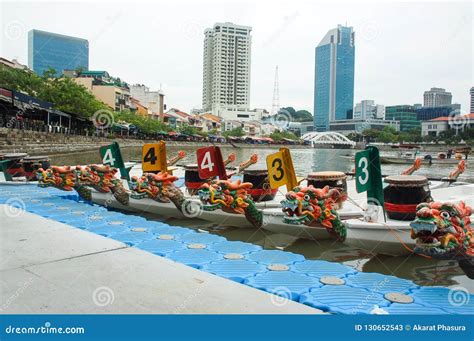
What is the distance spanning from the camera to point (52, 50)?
3418 inches

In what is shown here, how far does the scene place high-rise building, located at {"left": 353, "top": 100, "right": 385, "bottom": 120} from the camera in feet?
327

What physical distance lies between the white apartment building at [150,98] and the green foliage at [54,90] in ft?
140

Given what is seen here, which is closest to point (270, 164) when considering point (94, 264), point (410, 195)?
point (410, 195)

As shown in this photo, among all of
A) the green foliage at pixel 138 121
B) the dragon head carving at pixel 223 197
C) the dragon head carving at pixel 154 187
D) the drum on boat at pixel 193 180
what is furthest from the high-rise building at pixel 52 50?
the dragon head carving at pixel 223 197

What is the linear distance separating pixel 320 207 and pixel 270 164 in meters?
1.75

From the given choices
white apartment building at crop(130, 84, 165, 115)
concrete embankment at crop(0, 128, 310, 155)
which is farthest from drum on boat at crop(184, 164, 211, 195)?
white apartment building at crop(130, 84, 165, 115)

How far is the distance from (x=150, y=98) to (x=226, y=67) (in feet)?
64.9

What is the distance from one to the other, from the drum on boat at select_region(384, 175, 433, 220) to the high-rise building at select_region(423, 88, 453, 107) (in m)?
103

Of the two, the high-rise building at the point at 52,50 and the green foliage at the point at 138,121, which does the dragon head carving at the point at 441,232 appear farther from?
the high-rise building at the point at 52,50

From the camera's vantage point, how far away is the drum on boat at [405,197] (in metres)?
7.66

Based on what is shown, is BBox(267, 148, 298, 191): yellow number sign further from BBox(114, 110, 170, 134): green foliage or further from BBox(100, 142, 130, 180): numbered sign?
BBox(114, 110, 170, 134): green foliage

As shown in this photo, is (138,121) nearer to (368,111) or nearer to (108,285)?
(108,285)

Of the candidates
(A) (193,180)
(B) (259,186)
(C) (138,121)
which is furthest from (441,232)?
(C) (138,121)

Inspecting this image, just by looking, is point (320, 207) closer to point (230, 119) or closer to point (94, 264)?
point (94, 264)
